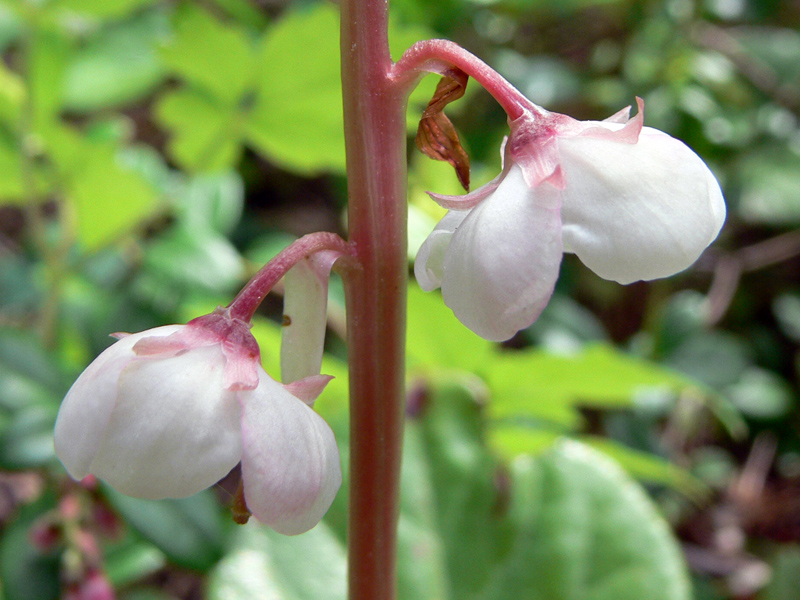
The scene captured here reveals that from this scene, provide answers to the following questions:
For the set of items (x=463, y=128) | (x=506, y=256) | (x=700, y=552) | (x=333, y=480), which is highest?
(x=506, y=256)

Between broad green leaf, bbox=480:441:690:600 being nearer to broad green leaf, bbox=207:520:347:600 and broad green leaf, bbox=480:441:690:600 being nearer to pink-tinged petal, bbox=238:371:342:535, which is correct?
broad green leaf, bbox=207:520:347:600

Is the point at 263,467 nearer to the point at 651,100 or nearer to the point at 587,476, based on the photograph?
the point at 587,476

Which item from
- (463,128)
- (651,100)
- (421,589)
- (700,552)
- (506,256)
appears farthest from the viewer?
(463,128)

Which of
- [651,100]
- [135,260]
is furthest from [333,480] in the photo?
[651,100]

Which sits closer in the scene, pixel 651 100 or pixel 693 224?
pixel 693 224

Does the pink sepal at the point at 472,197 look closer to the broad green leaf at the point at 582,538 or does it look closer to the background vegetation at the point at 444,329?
the background vegetation at the point at 444,329

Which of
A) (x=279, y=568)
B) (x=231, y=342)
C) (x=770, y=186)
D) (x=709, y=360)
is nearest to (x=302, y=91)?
(x=279, y=568)

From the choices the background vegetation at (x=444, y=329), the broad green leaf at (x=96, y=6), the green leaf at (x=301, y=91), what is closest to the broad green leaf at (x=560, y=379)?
the background vegetation at (x=444, y=329)
